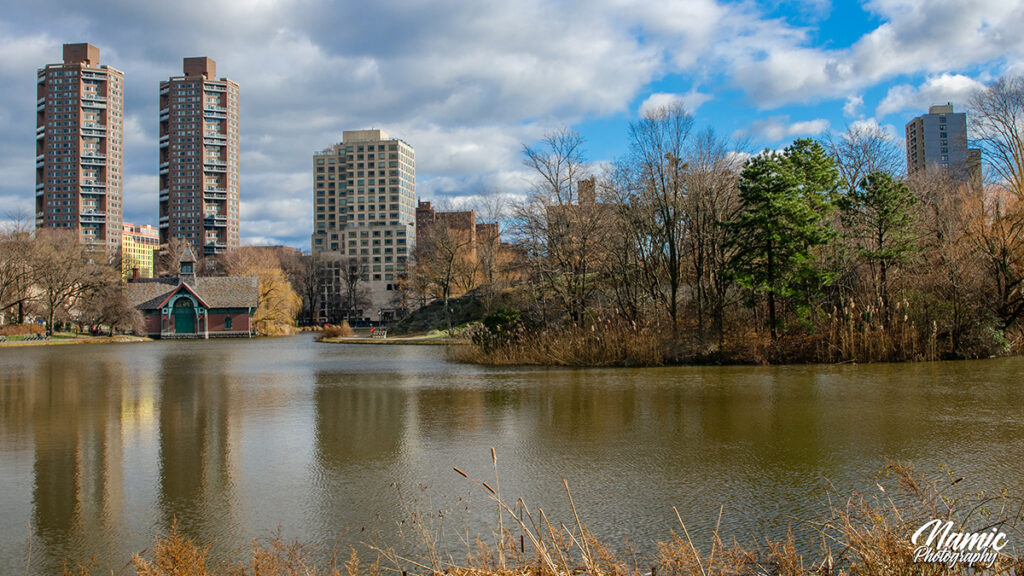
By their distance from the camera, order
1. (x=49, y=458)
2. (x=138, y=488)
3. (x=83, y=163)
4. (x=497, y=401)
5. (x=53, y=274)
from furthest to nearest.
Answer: (x=83, y=163)
(x=53, y=274)
(x=497, y=401)
(x=49, y=458)
(x=138, y=488)

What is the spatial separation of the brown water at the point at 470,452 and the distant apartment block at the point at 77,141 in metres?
154

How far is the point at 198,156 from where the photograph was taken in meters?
152

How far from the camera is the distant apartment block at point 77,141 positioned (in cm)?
14600

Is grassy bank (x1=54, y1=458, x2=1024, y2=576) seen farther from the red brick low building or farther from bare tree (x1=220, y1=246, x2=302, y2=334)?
bare tree (x1=220, y1=246, x2=302, y2=334)

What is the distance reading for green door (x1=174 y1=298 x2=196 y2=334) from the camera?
74125 millimetres

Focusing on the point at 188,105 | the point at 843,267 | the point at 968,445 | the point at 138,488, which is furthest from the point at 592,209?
the point at 188,105

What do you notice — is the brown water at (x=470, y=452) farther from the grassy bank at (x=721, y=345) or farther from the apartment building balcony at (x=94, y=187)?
the apartment building balcony at (x=94, y=187)

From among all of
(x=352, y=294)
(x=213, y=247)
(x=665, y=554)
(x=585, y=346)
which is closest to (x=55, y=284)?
(x=352, y=294)

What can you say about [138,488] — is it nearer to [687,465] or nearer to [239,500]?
[239,500]

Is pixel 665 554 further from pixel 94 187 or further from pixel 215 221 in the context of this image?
pixel 94 187

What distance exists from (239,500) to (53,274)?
218ft

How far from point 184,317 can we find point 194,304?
1746mm

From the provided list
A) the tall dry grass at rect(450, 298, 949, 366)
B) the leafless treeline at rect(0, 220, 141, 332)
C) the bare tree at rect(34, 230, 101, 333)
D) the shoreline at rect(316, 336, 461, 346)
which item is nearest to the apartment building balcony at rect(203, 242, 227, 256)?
the leafless treeline at rect(0, 220, 141, 332)

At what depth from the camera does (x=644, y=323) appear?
24781mm
